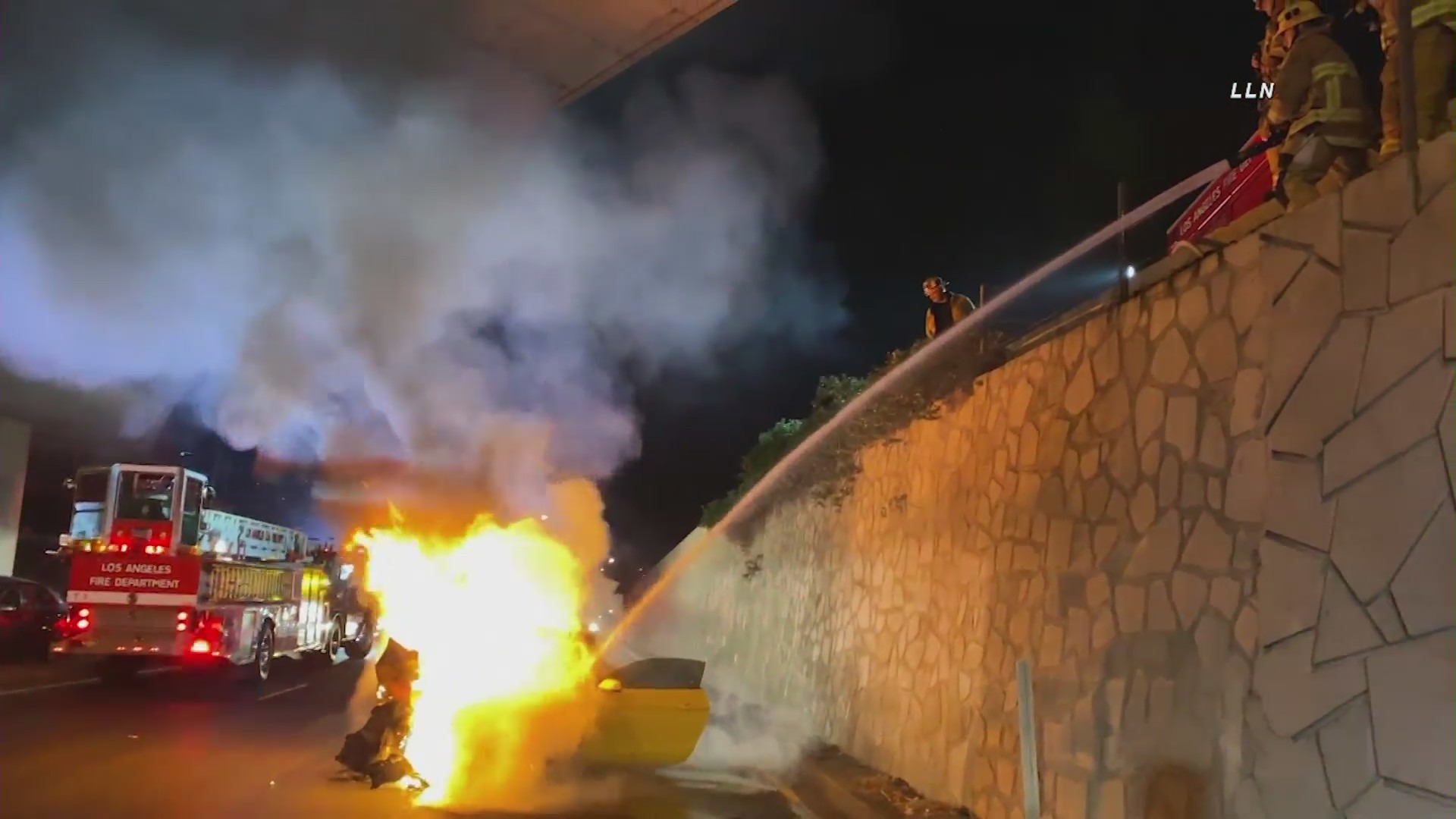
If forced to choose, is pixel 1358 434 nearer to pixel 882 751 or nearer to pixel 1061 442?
pixel 1061 442

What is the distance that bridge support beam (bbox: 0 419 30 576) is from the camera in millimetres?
23266

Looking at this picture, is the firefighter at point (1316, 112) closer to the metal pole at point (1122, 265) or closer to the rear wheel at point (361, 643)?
the metal pole at point (1122, 265)

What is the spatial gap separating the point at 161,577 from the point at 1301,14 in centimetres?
1479

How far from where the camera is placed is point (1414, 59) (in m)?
4.67

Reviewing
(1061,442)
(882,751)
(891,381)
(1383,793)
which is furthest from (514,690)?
(1383,793)

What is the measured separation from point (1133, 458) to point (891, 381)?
155 inches

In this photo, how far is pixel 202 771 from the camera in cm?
891

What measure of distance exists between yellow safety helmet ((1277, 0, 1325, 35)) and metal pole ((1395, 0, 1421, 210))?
0.62 metres

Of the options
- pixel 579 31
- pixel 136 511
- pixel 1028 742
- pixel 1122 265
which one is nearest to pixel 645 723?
pixel 1028 742

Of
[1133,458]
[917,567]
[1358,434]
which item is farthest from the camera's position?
[917,567]

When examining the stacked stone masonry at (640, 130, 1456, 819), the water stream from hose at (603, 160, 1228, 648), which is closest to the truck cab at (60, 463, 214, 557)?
the water stream from hose at (603, 160, 1228, 648)

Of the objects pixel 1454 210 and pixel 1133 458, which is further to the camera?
pixel 1133 458

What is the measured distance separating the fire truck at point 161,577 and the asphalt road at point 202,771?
868 mm

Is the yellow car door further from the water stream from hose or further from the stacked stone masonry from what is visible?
the water stream from hose
